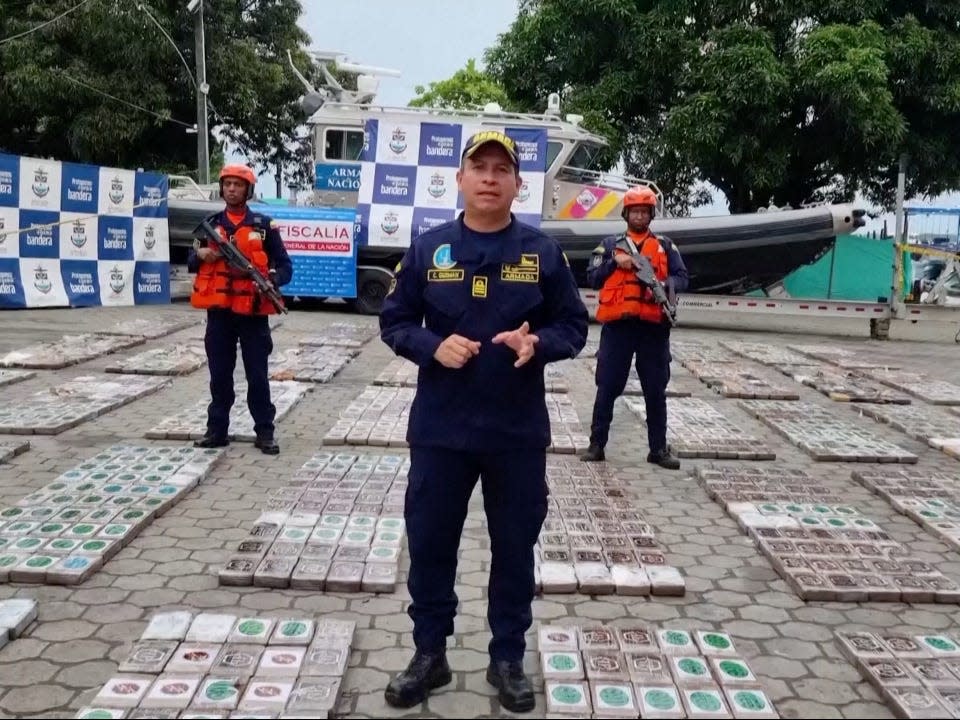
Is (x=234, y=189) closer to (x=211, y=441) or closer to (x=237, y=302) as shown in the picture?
(x=237, y=302)

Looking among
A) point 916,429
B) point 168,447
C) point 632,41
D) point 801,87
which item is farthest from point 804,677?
point 632,41

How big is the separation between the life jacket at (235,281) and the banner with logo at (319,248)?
7768 millimetres

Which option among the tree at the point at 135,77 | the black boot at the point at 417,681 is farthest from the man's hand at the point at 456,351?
the tree at the point at 135,77

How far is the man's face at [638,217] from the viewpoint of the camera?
16.8ft

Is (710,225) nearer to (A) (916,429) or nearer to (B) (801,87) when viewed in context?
(B) (801,87)

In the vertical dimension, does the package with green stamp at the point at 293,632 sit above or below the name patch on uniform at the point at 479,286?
below

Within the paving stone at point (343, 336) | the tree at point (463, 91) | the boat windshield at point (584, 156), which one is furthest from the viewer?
the tree at point (463, 91)

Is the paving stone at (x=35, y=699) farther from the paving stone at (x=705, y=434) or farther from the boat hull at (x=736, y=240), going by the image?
the boat hull at (x=736, y=240)

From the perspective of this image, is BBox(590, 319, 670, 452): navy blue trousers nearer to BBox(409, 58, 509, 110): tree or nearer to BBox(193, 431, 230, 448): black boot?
BBox(193, 431, 230, 448): black boot

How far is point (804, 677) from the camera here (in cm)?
278

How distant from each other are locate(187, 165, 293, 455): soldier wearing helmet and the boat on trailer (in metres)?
7.96

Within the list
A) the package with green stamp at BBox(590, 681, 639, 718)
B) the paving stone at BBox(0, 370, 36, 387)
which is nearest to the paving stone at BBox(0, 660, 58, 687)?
the package with green stamp at BBox(590, 681, 639, 718)

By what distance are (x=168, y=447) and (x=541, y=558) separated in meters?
2.76

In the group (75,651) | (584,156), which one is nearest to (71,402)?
(75,651)
